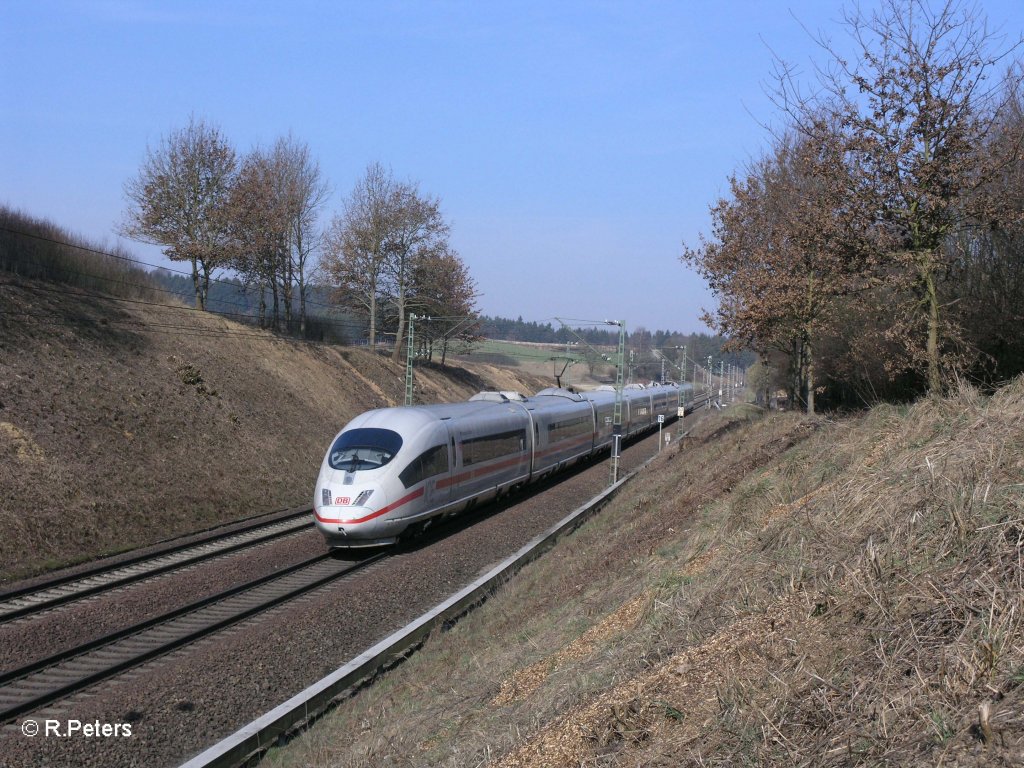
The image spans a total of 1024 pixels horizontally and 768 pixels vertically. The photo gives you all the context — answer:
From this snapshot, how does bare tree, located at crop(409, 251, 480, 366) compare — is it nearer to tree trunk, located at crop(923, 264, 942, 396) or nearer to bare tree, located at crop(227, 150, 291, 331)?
bare tree, located at crop(227, 150, 291, 331)

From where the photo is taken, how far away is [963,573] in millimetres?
5223

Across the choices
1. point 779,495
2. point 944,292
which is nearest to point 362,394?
point 944,292

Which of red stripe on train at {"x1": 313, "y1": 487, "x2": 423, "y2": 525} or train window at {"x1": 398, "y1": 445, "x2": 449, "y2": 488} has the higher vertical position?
train window at {"x1": 398, "y1": 445, "x2": 449, "y2": 488}

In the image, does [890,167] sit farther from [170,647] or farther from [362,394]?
[362,394]

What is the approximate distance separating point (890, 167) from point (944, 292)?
8222 mm

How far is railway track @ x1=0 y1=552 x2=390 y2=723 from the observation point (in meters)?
9.70

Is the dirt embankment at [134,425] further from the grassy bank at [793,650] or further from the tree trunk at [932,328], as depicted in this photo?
the tree trunk at [932,328]

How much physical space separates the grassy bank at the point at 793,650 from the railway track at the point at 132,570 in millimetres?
6453

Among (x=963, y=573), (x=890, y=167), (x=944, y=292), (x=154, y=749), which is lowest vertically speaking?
(x=154, y=749)

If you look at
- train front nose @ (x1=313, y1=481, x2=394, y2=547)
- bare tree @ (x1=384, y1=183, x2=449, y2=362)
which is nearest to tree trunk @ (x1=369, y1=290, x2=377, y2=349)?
bare tree @ (x1=384, y1=183, x2=449, y2=362)

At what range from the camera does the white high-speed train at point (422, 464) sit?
1736 cm

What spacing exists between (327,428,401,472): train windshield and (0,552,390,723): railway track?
237cm

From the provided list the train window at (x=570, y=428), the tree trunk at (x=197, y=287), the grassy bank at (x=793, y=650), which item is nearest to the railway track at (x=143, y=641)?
the grassy bank at (x=793, y=650)

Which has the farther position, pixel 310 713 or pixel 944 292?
pixel 944 292
